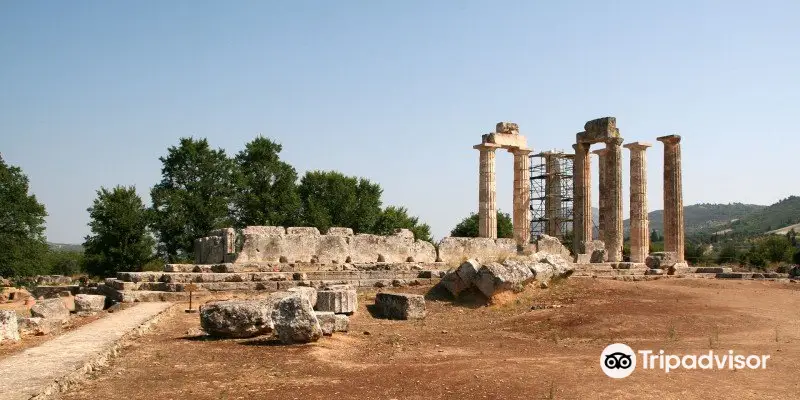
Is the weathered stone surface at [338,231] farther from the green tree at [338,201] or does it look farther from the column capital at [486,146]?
the green tree at [338,201]

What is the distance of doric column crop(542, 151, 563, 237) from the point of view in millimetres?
41263

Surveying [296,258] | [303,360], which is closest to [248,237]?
[296,258]

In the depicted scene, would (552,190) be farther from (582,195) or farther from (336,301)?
(336,301)

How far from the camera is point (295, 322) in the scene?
10.0 metres

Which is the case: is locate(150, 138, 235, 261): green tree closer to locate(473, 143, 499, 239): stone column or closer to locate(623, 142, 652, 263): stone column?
locate(473, 143, 499, 239): stone column

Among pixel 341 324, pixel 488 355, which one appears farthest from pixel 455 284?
pixel 488 355

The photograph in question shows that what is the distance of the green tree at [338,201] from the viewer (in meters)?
42.5

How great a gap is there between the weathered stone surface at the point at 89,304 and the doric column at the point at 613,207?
20677 mm

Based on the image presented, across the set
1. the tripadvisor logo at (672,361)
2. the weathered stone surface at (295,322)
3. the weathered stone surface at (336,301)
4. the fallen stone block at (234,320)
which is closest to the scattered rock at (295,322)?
the weathered stone surface at (295,322)

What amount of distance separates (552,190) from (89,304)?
3154 cm

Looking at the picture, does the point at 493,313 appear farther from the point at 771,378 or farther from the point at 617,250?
the point at 617,250

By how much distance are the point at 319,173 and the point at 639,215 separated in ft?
70.8

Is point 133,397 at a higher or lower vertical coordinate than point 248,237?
lower

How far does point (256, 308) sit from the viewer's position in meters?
10.9
